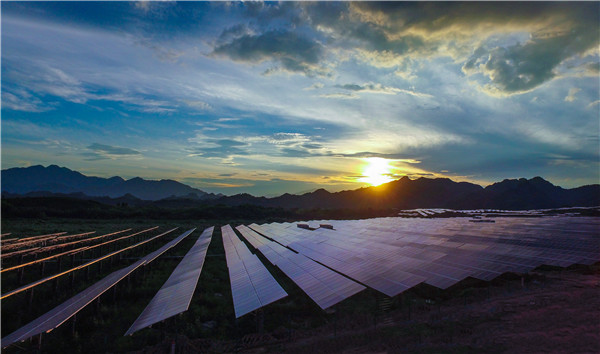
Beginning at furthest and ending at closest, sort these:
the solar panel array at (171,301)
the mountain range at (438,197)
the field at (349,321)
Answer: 1. the mountain range at (438,197)
2. the field at (349,321)
3. the solar panel array at (171,301)

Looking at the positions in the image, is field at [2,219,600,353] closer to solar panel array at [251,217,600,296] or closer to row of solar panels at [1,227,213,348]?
row of solar panels at [1,227,213,348]

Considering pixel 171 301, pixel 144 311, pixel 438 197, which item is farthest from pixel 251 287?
pixel 438 197

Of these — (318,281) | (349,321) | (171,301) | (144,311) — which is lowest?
(349,321)

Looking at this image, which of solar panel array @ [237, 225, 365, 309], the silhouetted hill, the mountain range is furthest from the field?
the silhouetted hill

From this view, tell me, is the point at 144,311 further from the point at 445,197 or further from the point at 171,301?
the point at 445,197

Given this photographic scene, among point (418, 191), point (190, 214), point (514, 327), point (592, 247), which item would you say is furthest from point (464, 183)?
point (514, 327)

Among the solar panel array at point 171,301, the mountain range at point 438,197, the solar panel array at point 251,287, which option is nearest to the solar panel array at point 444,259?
the solar panel array at point 251,287

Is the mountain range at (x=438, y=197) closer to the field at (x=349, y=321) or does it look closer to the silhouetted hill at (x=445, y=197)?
the silhouetted hill at (x=445, y=197)

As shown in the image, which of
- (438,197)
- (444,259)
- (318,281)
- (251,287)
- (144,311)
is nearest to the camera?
(144,311)
